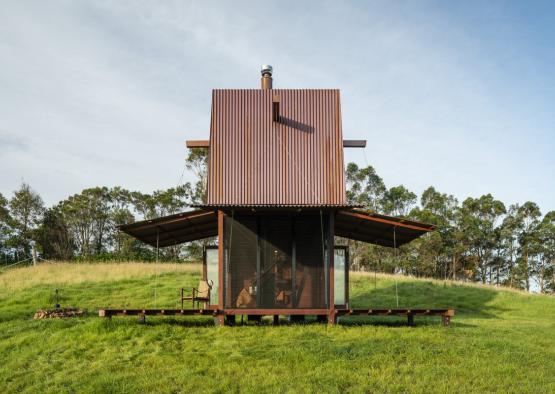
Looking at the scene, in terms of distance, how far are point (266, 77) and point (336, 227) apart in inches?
188

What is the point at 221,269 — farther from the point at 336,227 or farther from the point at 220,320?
the point at 336,227

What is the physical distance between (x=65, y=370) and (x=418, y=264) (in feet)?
124

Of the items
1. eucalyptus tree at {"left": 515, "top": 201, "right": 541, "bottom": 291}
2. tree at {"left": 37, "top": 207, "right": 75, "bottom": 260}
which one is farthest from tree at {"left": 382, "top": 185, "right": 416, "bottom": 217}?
tree at {"left": 37, "top": 207, "right": 75, "bottom": 260}

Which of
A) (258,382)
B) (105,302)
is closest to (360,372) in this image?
(258,382)

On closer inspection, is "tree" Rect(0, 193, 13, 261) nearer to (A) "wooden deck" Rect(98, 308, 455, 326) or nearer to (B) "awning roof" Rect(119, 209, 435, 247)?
(B) "awning roof" Rect(119, 209, 435, 247)

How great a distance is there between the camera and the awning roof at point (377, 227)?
12.8 meters

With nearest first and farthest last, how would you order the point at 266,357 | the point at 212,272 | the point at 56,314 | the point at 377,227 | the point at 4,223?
the point at 266,357
the point at 56,314
the point at 377,227
the point at 212,272
the point at 4,223

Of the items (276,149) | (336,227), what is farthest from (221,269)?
(336,227)

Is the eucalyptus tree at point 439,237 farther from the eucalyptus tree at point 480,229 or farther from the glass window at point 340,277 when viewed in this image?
the glass window at point 340,277

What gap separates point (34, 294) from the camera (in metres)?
17.5

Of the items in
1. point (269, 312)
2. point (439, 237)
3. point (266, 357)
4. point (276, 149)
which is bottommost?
point (266, 357)

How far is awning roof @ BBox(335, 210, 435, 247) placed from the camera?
12.8 metres

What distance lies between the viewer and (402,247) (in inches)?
1714

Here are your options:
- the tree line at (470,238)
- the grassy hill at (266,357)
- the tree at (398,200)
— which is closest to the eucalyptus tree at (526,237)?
the tree line at (470,238)
